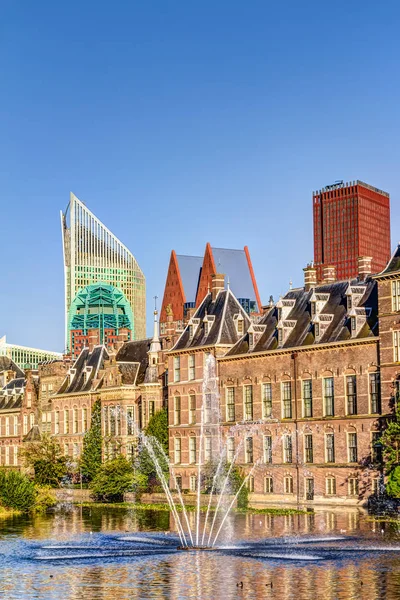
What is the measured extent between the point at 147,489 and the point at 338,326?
2018 cm

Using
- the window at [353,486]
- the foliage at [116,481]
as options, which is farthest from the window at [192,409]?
the window at [353,486]

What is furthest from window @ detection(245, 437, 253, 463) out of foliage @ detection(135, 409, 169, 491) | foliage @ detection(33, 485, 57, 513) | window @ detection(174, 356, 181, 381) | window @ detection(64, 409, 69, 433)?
window @ detection(64, 409, 69, 433)

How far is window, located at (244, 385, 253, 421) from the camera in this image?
79750 millimetres

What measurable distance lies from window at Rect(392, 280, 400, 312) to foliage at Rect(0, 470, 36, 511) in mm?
27386

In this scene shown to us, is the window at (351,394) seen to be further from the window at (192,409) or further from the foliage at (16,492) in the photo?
the foliage at (16,492)

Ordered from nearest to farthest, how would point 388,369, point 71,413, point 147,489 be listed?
point 388,369
point 147,489
point 71,413

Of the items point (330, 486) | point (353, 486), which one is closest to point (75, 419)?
point (330, 486)

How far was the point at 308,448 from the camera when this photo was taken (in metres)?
74.6

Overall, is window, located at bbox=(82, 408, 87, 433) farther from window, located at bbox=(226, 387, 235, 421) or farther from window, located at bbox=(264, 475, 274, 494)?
window, located at bbox=(264, 475, 274, 494)

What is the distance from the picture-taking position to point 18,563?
44938 millimetres

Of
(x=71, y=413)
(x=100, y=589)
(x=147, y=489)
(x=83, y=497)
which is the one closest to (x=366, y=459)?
(x=147, y=489)

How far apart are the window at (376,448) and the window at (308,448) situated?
20.4 ft

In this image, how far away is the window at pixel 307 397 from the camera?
74.6m

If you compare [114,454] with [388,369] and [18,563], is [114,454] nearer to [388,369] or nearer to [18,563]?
[388,369]
